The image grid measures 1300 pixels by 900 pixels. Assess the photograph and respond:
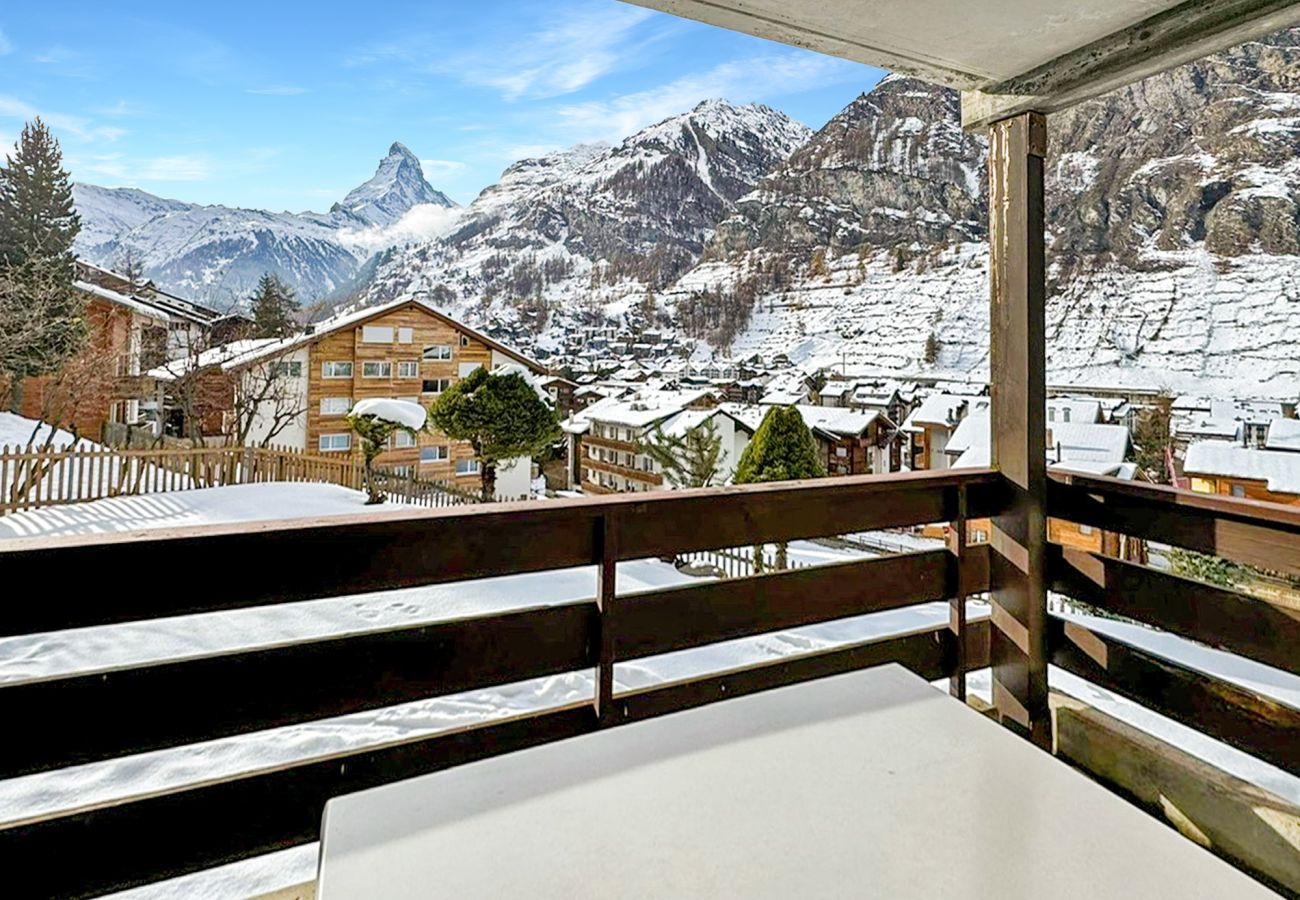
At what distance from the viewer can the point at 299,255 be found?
10.3 metres

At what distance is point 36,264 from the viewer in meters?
5.98

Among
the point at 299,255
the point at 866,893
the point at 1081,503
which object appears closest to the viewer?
the point at 866,893

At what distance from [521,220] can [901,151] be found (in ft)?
30.9

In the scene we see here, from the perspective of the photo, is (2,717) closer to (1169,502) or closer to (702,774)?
(702,774)

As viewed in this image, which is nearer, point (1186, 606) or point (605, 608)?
point (605, 608)

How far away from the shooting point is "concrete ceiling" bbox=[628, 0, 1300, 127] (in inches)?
49.0

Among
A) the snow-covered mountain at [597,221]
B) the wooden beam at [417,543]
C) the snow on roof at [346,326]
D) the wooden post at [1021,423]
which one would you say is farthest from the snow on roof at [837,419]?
the snow-covered mountain at [597,221]

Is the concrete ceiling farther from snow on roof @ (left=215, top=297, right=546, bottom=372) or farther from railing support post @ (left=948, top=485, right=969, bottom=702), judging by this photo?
snow on roof @ (left=215, top=297, right=546, bottom=372)

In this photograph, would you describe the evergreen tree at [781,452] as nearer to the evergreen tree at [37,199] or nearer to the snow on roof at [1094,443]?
the snow on roof at [1094,443]

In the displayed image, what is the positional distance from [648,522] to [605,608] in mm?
188

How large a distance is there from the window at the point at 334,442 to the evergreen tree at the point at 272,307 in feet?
6.25

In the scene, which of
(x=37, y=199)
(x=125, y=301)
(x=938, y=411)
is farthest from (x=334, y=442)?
(x=938, y=411)

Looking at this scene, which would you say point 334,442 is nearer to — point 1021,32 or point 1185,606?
point 1021,32

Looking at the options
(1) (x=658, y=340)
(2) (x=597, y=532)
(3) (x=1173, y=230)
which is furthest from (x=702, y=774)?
(1) (x=658, y=340)
